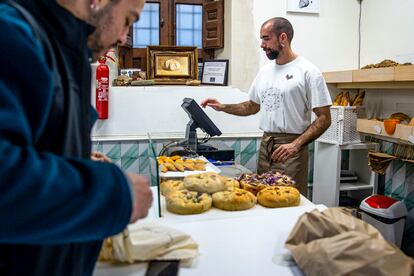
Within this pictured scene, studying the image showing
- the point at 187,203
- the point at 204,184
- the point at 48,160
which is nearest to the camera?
the point at 48,160

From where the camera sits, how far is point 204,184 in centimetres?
161

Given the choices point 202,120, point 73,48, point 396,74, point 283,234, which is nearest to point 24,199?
point 73,48

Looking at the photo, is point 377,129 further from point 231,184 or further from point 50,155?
point 50,155

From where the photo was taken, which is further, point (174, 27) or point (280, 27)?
point (174, 27)

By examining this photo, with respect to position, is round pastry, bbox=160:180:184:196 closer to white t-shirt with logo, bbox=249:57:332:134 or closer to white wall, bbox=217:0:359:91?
white t-shirt with logo, bbox=249:57:332:134

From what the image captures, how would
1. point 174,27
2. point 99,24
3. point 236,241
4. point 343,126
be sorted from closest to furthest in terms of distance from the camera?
point 99,24 < point 236,241 < point 343,126 < point 174,27

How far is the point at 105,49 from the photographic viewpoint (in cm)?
78

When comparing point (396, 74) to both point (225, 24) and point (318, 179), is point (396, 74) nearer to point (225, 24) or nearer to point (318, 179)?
point (318, 179)

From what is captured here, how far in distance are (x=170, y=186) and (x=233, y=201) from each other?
0.29 metres

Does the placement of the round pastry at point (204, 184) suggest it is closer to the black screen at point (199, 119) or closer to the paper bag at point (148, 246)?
the paper bag at point (148, 246)

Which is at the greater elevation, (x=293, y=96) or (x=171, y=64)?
(x=171, y=64)

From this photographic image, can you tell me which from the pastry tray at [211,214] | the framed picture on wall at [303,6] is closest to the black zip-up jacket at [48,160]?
the pastry tray at [211,214]

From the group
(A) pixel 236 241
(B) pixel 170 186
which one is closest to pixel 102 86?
(B) pixel 170 186

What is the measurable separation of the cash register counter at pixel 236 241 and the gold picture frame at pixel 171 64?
82.9 inches
